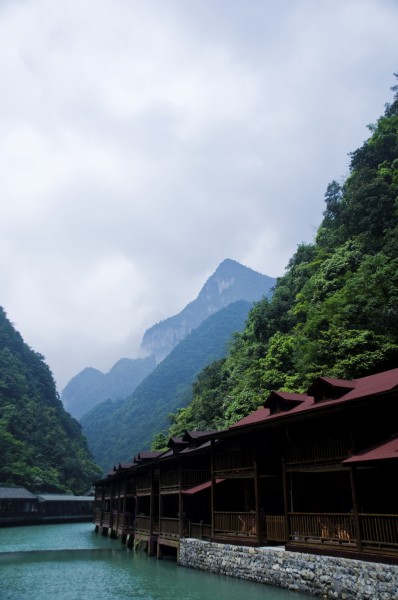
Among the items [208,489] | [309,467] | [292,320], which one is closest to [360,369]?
[208,489]

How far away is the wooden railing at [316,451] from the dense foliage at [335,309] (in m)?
12.6

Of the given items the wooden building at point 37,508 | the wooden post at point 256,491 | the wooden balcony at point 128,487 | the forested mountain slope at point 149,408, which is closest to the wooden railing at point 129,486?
the wooden balcony at point 128,487

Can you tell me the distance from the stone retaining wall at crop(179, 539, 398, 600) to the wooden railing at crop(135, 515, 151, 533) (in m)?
9.32

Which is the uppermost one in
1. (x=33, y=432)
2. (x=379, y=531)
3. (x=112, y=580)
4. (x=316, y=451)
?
(x=33, y=432)

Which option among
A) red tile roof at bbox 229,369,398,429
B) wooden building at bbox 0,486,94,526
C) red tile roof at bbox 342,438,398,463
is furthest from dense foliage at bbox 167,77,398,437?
wooden building at bbox 0,486,94,526

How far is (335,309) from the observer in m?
34.4

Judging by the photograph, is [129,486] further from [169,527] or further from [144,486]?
[169,527]

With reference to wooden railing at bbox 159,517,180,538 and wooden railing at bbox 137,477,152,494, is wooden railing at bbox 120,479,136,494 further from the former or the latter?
wooden railing at bbox 159,517,180,538

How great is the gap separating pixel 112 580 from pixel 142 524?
11.6m

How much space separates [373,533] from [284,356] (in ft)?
90.7

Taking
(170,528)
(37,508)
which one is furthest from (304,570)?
(37,508)

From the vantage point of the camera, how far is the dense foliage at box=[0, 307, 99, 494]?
250 ft

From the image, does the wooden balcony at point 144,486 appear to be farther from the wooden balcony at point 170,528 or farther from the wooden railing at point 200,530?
the wooden railing at point 200,530

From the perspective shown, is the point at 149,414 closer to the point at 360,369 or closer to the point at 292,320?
the point at 292,320
